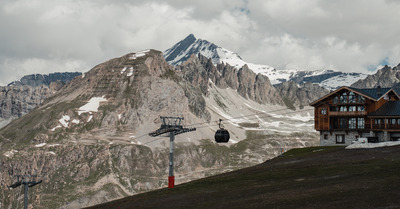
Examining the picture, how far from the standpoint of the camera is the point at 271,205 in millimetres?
32156

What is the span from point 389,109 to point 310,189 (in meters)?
58.4

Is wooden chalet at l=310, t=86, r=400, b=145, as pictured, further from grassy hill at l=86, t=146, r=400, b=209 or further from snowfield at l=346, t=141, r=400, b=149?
grassy hill at l=86, t=146, r=400, b=209

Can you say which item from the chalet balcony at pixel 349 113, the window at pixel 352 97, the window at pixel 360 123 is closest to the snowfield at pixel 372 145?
the window at pixel 360 123

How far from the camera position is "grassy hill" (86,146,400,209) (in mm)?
30375

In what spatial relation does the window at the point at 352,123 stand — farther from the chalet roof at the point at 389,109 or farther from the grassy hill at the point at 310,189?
the grassy hill at the point at 310,189

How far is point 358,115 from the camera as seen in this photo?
88250 millimetres

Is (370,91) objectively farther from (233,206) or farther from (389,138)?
(233,206)

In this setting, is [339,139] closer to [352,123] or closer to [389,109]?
[352,123]

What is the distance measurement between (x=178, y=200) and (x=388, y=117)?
58914mm

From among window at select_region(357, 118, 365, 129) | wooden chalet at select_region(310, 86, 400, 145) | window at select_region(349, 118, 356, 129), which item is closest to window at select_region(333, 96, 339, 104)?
wooden chalet at select_region(310, 86, 400, 145)

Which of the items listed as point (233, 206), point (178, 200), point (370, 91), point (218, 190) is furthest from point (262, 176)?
point (370, 91)

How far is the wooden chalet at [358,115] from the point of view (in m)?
83.9

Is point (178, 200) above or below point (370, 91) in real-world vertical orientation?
below

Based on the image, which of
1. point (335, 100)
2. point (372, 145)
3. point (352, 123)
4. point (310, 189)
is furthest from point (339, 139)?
point (310, 189)
